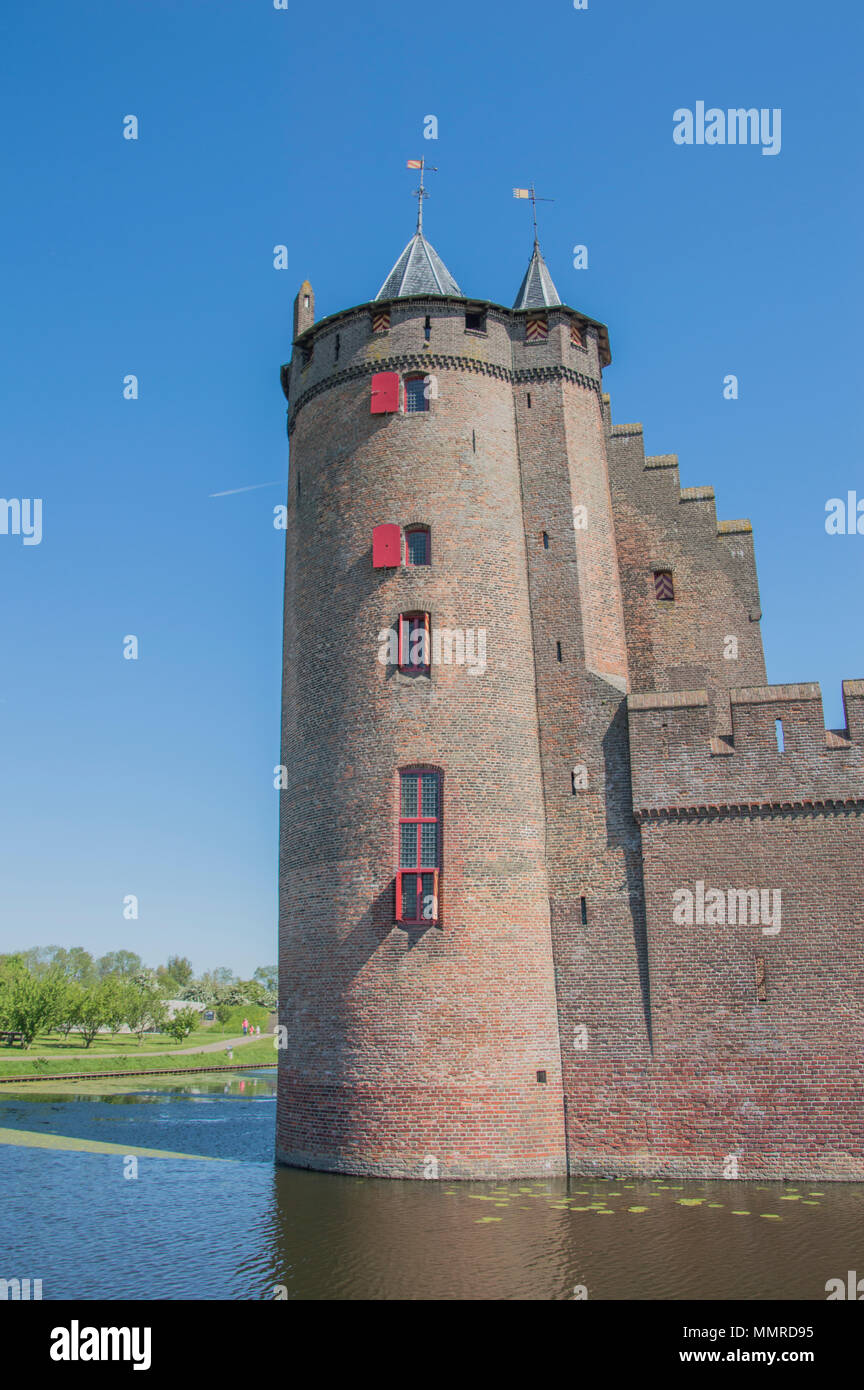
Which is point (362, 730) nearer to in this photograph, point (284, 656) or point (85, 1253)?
point (284, 656)

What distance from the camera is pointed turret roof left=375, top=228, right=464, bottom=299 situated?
24547mm

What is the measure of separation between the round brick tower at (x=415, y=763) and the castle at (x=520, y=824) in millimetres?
63

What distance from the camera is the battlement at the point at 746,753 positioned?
746 inches

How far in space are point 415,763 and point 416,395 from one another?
8.58m

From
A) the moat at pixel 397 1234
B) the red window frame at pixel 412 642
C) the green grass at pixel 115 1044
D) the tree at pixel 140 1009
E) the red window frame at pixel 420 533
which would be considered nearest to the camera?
the moat at pixel 397 1234

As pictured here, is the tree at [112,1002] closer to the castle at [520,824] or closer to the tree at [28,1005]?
the tree at [28,1005]

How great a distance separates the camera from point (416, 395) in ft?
74.4

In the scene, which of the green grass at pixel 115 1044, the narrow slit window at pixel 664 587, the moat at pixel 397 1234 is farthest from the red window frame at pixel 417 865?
the green grass at pixel 115 1044

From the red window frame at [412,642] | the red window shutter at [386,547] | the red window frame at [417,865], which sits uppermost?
the red window shutter at [386,547]

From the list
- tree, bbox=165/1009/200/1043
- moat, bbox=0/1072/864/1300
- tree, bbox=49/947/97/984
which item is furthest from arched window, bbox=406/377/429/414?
tree, bbox=49/947/97/984

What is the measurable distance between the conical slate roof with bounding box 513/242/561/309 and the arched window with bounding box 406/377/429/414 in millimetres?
3821

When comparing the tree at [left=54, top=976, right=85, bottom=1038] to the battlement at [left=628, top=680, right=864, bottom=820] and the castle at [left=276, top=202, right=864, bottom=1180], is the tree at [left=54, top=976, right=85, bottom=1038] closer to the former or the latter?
the castle at [left=276, top=202, right=864, bottom=1180]

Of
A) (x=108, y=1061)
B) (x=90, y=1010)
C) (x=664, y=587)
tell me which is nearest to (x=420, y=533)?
(x=664, y=587)

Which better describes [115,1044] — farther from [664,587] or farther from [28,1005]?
[664,587]
